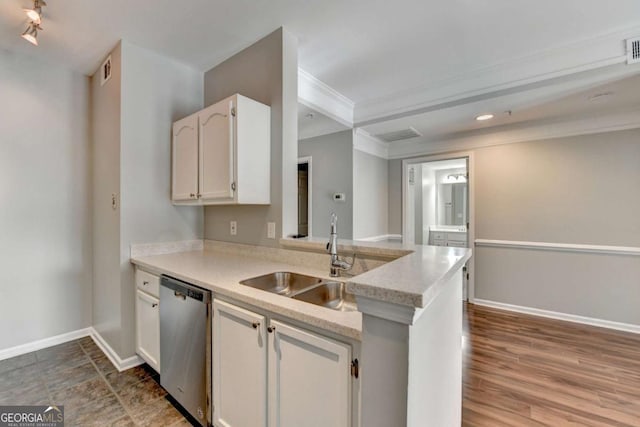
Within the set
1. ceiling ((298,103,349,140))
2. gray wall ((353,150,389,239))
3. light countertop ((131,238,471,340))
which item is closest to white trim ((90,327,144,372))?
light countertop ((131,238,471,340))

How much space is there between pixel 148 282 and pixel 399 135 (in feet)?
11.6

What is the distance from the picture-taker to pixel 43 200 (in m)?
2.55

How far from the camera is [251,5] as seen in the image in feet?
6.10

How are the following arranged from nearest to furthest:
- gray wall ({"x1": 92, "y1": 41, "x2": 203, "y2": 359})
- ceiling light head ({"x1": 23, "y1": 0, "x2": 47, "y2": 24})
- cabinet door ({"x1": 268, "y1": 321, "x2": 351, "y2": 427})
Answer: cabinet door ({"x1": 268, "y1": 321, "x2": 351, "y2": 427}) < ceiling light head ({"x1": 23, "y1": 0, "x2": 47, "y2": 24}) < gray wall ({"x1": 92, "y1": 41, "x2": 203, "y2": 359})

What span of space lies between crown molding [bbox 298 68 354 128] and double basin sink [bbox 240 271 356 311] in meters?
1.85

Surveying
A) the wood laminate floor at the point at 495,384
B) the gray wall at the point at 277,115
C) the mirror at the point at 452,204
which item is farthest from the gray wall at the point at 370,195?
the mirror at the point at 452,204

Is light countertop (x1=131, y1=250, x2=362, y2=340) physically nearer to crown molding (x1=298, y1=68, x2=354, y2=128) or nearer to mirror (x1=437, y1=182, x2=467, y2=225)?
crown molding (x1=298, y1=68, x2=354, y2=128)

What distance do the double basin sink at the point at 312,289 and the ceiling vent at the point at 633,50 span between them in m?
2.70

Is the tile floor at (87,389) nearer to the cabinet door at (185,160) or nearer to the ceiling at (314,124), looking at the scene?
the cabinet door at (185,160)

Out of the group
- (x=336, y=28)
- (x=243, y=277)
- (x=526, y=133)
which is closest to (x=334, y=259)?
(x=243, y=277)

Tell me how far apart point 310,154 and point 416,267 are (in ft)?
11.1

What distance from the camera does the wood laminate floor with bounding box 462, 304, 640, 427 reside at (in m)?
1.78

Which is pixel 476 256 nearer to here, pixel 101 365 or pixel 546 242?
pixel 546 242

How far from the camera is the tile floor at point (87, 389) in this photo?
169cm
